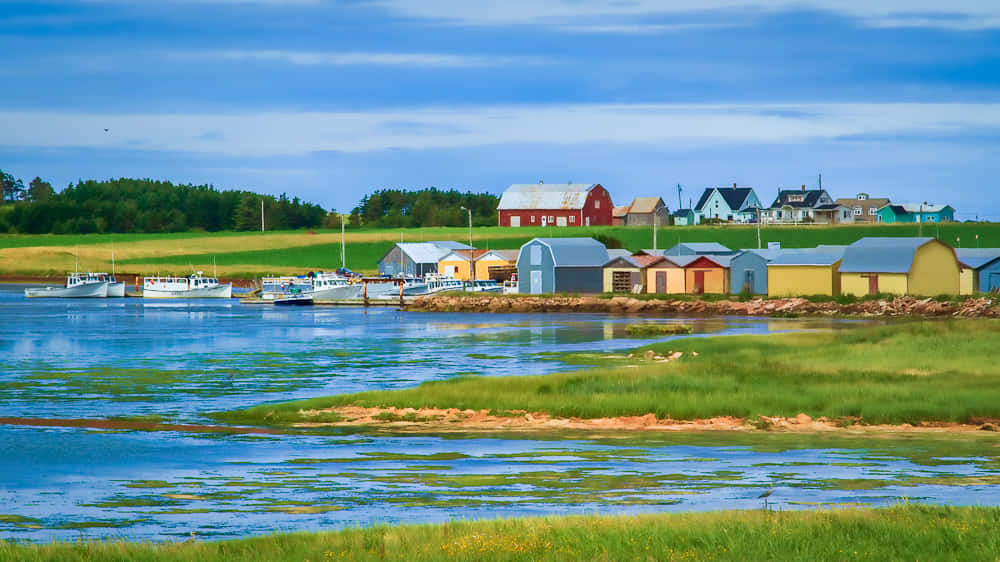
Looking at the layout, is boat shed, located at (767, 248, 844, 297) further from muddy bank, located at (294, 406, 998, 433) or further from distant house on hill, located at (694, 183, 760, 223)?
distant house on hill, located at (694, 183, 760, 223)

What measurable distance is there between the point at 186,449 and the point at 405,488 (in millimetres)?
8675

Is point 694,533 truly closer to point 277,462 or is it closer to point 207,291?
point 277,462

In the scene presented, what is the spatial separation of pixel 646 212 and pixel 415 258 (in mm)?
59187

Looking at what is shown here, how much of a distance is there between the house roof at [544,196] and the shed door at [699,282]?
6828cm

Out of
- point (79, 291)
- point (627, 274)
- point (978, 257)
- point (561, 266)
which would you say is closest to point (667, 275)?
point (627, 274)

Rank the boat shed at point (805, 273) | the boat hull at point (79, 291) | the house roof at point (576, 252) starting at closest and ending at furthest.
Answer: the boat shed at point (805, 273), the house roof at point (576, 252), the boat hull at point (79, 291)

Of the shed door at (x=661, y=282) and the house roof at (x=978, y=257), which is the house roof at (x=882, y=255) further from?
the shed door at (x=661, y=282)

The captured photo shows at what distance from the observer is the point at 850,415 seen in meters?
32.1

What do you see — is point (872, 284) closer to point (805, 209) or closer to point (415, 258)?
point (415, 258)

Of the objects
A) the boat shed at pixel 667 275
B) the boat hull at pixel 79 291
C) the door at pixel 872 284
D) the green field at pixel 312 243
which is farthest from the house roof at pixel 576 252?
the boat hull at pixel 79 291

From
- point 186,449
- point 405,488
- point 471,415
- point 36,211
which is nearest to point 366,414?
point 471,415

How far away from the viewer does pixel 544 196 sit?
168 metres

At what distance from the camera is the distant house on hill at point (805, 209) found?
168500 millimetres

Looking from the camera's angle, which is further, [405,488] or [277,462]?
[277,462]
